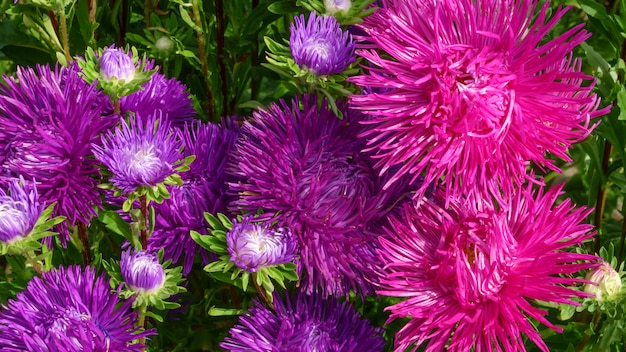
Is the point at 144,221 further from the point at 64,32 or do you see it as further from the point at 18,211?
the point at 64,32

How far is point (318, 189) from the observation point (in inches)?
36.8

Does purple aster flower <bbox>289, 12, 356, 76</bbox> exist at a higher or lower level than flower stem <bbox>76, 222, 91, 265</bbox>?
higher

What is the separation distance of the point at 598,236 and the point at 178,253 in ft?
2.18

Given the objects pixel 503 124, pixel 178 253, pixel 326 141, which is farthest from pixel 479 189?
pixel 178 253

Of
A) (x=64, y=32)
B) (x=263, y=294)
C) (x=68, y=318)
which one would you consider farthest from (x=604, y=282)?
(x=64, y=32)

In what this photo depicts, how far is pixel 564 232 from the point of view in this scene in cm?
94

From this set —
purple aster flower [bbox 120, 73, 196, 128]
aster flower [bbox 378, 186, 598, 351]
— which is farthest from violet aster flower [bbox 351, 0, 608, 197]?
purple aster flower [bbox 120, 73, 196, 128]

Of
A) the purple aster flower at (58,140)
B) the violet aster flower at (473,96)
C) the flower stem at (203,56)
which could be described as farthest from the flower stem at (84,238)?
the violet aster flower at (473,96)

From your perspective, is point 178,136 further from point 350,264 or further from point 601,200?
point 601,200

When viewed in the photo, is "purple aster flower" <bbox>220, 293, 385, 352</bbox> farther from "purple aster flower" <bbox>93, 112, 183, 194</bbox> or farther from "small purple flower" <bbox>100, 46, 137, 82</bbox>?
"small purple flower" <bbox>100, 46, 137, 82</bbox>

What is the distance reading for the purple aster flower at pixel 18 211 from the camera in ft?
2.89

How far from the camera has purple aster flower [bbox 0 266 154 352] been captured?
0.90m

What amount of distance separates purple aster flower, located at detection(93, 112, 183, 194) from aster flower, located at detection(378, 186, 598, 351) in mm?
256

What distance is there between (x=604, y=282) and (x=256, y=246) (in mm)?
396
